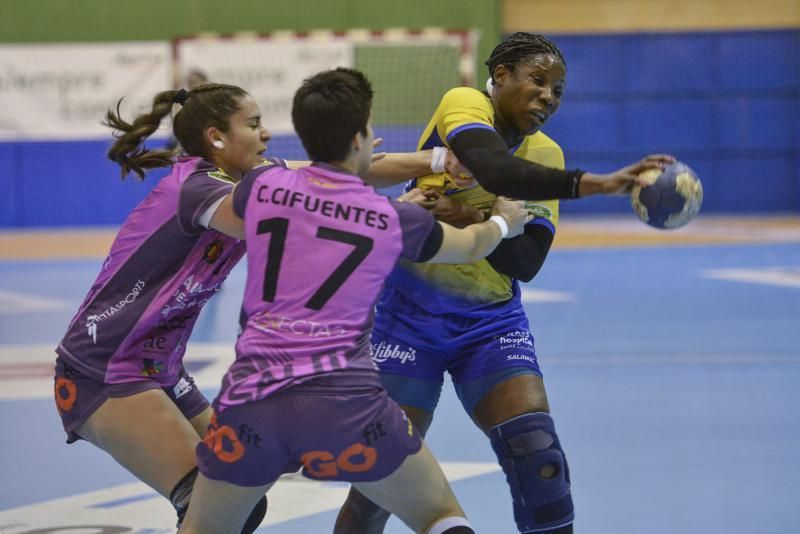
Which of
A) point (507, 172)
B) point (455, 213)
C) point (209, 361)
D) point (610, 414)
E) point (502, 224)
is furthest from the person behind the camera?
point (209, 361)

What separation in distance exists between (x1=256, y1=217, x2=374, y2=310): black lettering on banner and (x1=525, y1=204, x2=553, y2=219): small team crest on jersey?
99cm

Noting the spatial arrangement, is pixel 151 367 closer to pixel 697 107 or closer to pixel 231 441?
pixel 231 441

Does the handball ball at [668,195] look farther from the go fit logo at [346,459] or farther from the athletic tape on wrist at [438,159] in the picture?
the go fit logo at [346,459]

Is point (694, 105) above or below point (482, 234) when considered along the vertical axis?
below

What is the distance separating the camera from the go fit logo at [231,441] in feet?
9.30

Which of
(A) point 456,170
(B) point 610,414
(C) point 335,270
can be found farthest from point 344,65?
(C) point 335,270

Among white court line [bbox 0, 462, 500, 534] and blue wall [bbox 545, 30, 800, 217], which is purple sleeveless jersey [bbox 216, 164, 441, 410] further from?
blue wall [bbox 545, 30, 800, 217]

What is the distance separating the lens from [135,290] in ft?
11.5

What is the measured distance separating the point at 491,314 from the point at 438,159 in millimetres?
539

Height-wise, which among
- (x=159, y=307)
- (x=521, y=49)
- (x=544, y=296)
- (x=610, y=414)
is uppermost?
(x=521, y=49)

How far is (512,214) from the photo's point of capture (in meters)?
3.38

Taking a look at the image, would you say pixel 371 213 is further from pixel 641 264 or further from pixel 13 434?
pixel 641 264

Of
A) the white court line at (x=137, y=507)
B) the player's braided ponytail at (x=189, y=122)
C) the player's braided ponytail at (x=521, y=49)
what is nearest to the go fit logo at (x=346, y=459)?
the player's braided ponytail at (x=189, y=122)

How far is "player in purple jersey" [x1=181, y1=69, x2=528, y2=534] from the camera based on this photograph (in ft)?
9.32
